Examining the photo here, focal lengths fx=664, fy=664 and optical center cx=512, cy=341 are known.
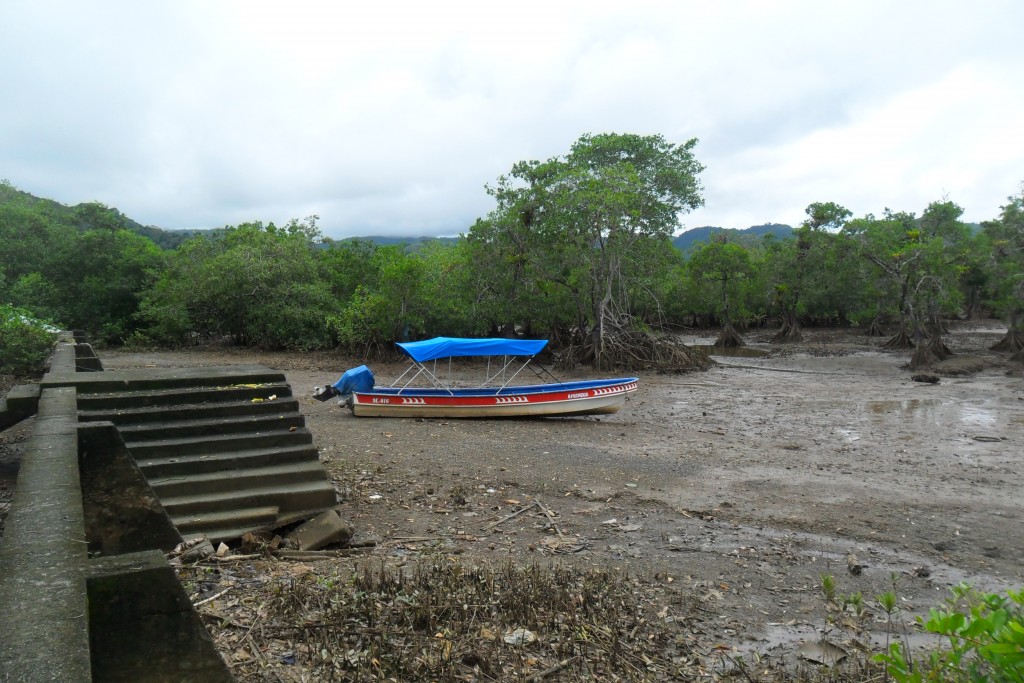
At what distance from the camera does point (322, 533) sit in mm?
6594

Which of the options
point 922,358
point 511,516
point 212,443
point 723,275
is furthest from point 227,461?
point 723,275

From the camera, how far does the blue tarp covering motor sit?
14352mm

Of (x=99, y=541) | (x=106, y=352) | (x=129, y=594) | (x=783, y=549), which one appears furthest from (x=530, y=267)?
(x=129, y=594)

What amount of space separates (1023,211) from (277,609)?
3246 cm

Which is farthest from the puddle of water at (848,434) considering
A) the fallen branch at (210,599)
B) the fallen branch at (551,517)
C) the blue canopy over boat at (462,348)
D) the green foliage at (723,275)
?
the green foliage at (723,275)

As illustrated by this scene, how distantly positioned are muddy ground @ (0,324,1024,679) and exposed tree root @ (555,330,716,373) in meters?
6.48

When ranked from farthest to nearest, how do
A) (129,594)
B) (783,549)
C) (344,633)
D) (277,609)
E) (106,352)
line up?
(106,352)
(783,549)
(277,609)
(344,633)
(129,594)

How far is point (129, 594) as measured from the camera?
2814 mm

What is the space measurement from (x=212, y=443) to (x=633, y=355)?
19.4 m

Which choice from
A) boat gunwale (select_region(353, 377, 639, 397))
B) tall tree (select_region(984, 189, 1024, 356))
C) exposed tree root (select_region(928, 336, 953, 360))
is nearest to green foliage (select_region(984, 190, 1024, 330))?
tall tree (select_region(984, 189, 1024, 356))

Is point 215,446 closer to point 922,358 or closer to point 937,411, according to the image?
point 937,411

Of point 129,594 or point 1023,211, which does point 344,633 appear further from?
point 1023,211

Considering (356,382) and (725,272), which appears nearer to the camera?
(356,382)

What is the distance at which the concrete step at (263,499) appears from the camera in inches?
257
